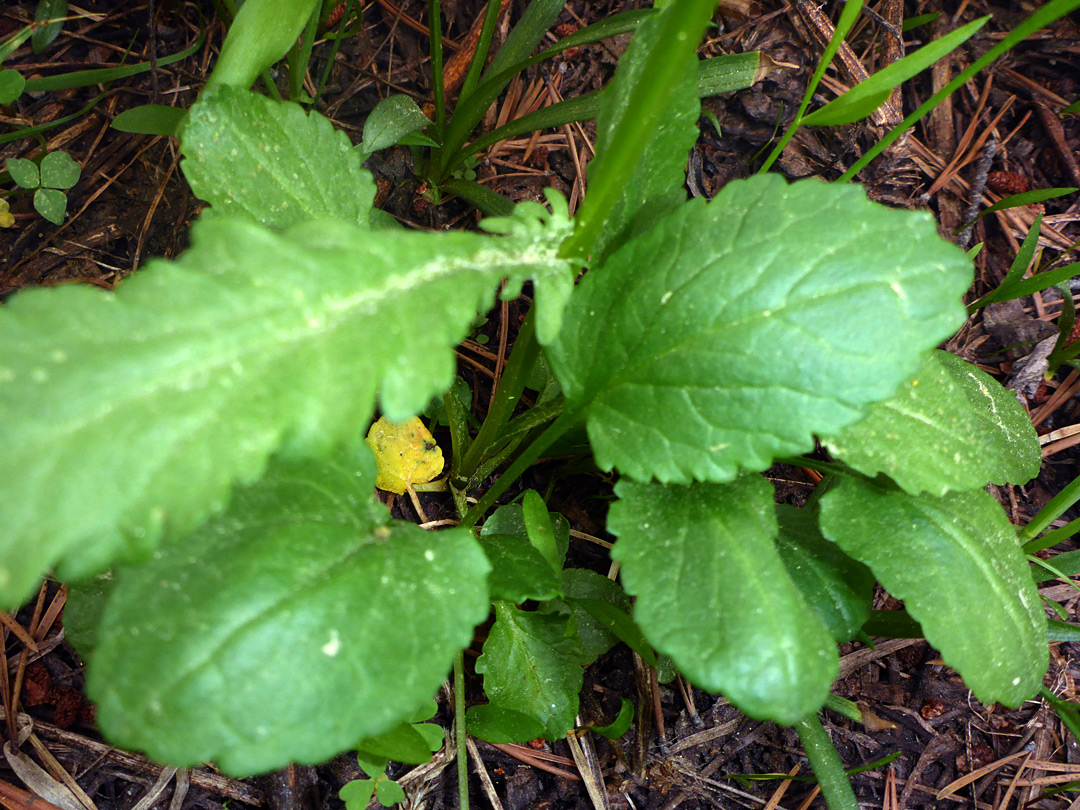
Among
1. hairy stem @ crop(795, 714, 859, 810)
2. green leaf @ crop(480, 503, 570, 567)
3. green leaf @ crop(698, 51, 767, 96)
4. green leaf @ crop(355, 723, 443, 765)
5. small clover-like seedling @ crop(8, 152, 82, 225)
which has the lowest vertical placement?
hairy stem @ crop(795, 714, 859, 810)

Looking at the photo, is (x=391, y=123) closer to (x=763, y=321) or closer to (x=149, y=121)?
(x=149, y=121)

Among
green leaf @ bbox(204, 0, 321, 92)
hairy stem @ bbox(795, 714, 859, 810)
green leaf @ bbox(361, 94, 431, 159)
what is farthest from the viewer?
green leaf @ bbox(361, 94, 431, 159)

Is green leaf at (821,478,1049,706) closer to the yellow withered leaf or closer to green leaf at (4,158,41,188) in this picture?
the yellow withered leaf

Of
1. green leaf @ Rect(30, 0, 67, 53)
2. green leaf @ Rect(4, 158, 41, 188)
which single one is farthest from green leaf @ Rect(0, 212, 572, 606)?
green leaf @ Rect(30, 0, 67, 53)

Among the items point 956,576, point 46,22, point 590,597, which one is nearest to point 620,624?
point 590,597

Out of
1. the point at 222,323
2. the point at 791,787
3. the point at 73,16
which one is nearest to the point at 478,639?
the point at 791,787

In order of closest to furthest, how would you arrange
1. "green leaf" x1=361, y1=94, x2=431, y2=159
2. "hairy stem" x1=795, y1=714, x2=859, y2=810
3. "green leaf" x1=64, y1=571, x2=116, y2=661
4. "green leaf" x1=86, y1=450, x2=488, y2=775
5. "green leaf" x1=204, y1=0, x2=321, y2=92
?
"green leaf" x1=86, y1=450, x2=488, y2=775
"green leaf" x1=64, y1=571, x2=116, y2=661
"green leaf" x1=204, y1=0, x2=321, y2=92
"hairy stem" x1=795, y1=714, x2=859, y2=810
"green leaf" x1=361, y1=94, x2=431, y2=159
